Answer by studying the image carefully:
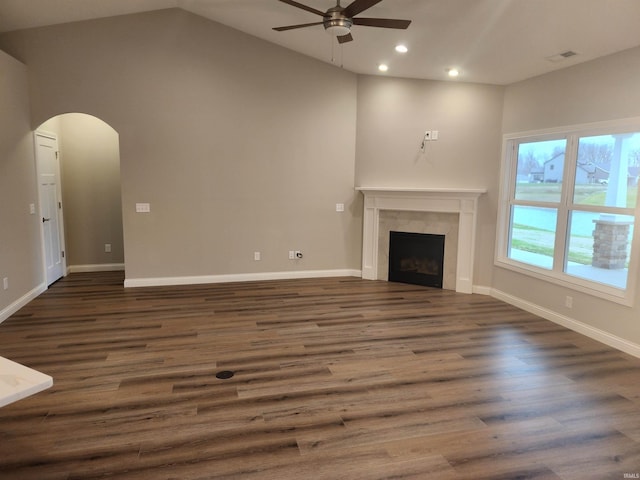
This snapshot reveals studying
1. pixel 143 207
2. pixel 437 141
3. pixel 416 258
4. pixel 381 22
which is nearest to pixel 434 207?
pixel 416 258

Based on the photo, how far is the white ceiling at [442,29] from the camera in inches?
139

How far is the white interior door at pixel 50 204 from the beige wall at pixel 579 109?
6073mm

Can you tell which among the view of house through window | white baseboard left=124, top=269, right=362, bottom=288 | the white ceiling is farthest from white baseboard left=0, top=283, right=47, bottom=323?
the view of house through window

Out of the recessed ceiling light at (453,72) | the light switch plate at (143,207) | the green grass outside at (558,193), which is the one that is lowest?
the light switch plate at (143,207)

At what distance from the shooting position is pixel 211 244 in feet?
20.1

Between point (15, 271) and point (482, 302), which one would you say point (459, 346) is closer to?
point (482, 302)

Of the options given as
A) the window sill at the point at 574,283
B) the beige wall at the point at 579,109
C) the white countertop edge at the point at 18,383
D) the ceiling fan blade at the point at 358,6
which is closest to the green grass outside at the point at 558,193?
the beige wall at the point at 579,109

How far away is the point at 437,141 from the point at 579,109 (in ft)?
6.20

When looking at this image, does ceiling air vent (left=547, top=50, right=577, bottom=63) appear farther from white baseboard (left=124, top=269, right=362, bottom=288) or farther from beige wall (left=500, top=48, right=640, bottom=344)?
white baseboard (left=124, top=269, right=362, bottom=288)

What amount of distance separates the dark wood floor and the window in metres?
0.67

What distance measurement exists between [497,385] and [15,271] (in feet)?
16.8

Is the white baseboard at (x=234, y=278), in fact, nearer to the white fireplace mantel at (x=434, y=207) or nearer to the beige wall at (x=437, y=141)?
the white fireplace mantel at (x=434, y=207)

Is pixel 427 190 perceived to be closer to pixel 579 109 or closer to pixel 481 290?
pixel 481 290

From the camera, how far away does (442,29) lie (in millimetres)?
4238
